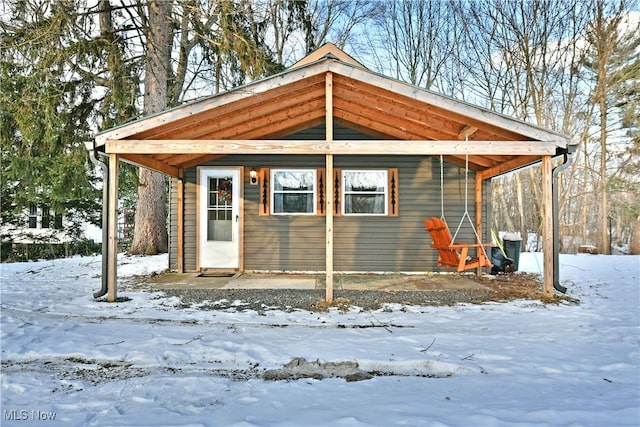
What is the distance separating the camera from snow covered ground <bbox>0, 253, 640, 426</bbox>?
209 cm

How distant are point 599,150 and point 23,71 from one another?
59.1 feet

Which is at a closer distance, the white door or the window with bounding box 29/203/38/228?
the white door

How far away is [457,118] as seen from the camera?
17.2 feet

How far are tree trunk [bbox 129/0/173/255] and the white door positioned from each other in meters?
3.40

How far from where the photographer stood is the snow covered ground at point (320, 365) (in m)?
2.09

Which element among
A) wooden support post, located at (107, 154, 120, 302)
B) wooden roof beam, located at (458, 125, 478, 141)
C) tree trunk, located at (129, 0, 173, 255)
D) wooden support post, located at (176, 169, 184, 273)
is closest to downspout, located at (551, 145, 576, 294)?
wooden roof beam, located at (458, 125, 478, 141)

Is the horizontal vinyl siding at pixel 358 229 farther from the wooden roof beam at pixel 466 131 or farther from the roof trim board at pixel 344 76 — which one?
the roof trim board at pixel 344 76

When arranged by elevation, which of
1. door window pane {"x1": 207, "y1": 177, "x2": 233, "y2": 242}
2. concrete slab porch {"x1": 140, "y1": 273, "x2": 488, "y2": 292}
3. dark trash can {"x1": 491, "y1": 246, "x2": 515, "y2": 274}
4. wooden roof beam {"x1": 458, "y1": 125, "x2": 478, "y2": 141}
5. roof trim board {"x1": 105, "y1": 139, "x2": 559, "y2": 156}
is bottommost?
concrete slab porch {"x1": 140, "y1": 273, "x2": 488, "y2": 292}

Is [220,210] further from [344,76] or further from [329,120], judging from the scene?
[344,76]

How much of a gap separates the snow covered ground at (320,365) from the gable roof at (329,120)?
2015 mm

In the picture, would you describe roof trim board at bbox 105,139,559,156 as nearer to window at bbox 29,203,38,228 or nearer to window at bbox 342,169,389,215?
window at bbox 342,169,389,215

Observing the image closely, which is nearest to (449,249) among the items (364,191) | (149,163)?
(364,191)

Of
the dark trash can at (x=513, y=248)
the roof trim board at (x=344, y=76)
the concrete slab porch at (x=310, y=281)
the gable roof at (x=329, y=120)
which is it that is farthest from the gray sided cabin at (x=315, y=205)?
the roof trim board at (x=344, y=76)

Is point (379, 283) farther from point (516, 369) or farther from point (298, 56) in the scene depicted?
point (298, 56)
